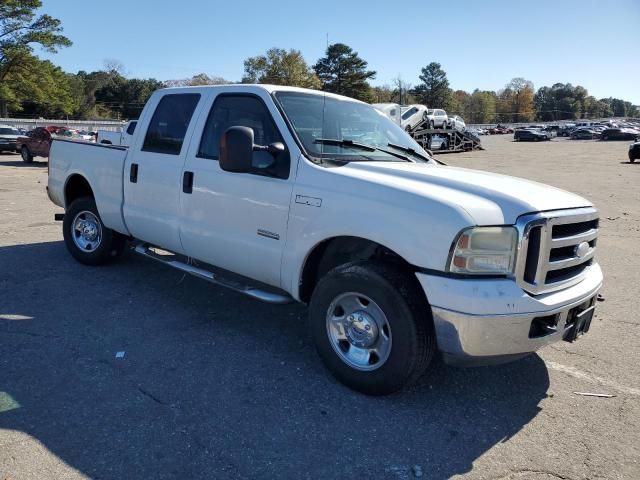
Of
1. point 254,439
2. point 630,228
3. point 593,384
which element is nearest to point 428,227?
point 254,439

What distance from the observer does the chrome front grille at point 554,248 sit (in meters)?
2.97

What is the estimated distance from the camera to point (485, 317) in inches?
112

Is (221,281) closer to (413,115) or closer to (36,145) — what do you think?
(36,145)

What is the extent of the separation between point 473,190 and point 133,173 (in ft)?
11.3

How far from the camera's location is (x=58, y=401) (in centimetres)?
326

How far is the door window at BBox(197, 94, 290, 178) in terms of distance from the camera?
3.81m

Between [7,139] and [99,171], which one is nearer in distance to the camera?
[99,171]

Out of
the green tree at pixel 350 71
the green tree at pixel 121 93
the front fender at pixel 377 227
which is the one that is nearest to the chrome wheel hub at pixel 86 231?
the front fender at pixel 377 227

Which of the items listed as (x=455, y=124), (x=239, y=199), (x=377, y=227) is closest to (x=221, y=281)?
(x=239, y=199)

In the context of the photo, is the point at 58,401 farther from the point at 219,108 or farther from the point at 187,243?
the point at 219,108

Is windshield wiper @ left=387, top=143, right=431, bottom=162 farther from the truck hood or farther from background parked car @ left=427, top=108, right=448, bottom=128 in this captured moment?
background parked car @ left=427, top=108, right=448, bottom=128

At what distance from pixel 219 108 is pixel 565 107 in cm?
18760

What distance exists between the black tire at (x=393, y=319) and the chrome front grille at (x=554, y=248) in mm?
631

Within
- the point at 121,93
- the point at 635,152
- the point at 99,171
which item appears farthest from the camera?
the point at 121,93
